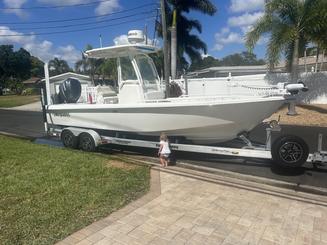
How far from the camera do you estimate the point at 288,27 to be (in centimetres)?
1675

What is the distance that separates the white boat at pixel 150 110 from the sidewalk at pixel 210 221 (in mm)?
2013

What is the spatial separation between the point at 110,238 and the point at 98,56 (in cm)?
665

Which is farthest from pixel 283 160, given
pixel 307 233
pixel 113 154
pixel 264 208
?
pixel 113 154

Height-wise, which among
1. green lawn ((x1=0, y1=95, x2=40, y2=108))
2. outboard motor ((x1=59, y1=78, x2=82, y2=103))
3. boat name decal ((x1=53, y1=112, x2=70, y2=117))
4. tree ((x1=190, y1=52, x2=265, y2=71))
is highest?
tree ((x1=190, y1=52, x2=265, y2=71))

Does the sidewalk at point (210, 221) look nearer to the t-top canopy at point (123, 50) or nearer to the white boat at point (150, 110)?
the white boat at point (150, 110)

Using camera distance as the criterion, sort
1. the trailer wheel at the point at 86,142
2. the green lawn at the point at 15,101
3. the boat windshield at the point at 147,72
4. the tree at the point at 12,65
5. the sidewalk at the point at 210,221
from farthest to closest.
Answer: the tree at the point at 12,65 → the green lawn at the point at 15,101 → the trailer wheel at the point at 86,142 → the boat windshield at the point at 147,72 → the sidewalk at the point at 210,221

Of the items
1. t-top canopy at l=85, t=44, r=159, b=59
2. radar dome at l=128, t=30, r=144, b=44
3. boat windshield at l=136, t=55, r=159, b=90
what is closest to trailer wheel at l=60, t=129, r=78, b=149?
t-top canopy at l=85, t=44, r=159, b=59

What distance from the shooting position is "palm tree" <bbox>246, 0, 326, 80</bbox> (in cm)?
1630

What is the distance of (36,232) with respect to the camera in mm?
4379

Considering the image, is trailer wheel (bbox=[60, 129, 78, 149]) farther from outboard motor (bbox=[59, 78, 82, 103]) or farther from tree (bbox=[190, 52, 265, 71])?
tree (bbox=[190, 52, 265, 71])

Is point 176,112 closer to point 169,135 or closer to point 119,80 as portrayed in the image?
point 169,135

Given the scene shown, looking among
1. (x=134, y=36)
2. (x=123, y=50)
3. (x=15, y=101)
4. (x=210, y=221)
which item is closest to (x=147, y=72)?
(x=123, y=50)

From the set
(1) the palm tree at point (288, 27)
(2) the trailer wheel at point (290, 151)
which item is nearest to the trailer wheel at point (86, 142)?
(2) the trailer wheel at point (290, 151)

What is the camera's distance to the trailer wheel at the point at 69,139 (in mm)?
9549
